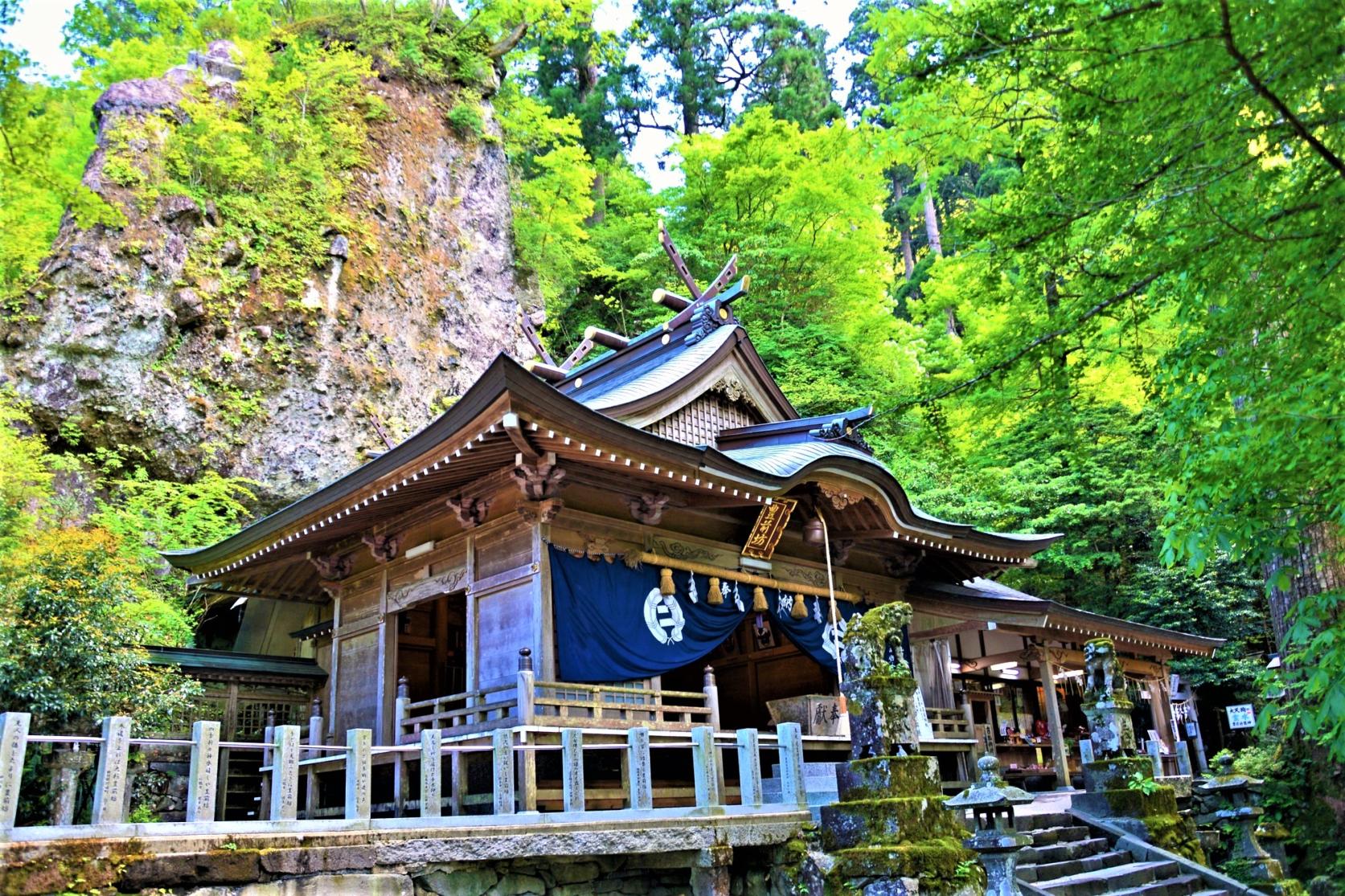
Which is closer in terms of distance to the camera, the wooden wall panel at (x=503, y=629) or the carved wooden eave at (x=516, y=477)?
the carved wooden eave at (x=516, y=477)

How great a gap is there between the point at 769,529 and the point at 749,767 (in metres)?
3.95

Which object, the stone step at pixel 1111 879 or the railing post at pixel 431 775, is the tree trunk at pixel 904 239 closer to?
the stone step at pixel 1111 879

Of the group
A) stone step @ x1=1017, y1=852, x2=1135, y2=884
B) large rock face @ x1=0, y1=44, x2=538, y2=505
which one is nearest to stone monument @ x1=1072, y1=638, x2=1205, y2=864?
stone step @ x1=1017, y1=852, x2=1135, y2=884

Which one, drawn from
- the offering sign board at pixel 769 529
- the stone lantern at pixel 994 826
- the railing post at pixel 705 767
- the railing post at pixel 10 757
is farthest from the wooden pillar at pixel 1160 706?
the railing post at pixel 10 757

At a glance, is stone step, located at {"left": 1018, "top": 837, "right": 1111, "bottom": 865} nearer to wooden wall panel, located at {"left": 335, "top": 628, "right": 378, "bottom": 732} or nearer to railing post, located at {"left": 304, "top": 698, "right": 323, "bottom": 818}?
railing post, located at {"left": 304, "top": 698, "right": 323, "bottom": 818}

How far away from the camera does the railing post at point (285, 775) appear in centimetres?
657

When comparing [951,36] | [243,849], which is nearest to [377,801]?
[243,849]

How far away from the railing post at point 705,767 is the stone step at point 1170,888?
13.6 feet

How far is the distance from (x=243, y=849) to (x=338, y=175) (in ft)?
63.7

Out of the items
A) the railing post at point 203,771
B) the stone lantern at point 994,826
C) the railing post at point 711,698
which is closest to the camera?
the railing post at point 203,771

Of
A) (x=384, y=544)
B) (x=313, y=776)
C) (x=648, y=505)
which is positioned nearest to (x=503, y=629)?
(x=648, y=505)

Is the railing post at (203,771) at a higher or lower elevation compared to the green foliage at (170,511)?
lower

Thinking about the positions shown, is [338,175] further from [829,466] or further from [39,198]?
[829,466]

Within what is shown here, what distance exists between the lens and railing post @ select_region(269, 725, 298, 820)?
259 inches
